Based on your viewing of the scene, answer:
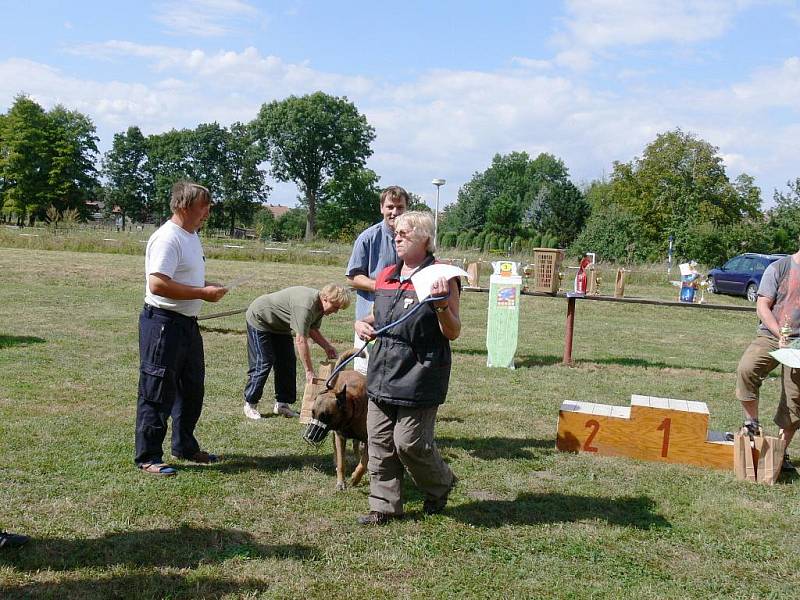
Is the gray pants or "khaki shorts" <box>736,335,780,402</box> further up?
"khaki shorts" <box>736,335,780,402</box>

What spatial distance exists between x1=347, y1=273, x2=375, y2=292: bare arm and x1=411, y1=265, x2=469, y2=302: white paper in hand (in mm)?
1433

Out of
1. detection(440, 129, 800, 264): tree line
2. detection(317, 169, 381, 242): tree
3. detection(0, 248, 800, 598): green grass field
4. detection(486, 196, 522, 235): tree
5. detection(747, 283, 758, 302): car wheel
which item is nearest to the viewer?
detection(0, 248, 800, 598): green grass field

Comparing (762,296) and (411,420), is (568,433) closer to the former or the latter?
(762,296)

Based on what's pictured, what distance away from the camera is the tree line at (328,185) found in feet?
146

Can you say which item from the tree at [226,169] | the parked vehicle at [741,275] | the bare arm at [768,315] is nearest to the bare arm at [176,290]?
the bare arm at [768,315]

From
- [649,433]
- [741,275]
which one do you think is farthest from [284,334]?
[741,275]

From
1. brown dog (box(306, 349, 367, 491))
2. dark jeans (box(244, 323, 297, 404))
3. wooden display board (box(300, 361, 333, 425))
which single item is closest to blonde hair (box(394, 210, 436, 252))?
brown dog (box(306, 349, 367, 491))

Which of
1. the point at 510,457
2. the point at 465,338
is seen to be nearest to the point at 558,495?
the point at 510,457

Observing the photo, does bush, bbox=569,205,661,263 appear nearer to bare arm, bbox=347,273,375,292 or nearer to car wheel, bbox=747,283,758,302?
car wheel, bbox=747,283,758,302

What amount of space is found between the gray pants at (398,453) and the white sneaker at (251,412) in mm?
2510

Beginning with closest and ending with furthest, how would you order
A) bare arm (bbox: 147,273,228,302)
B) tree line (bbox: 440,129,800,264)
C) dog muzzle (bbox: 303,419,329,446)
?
dog muzzle (bbox: 303,419,329,446) < bare arm (bbox: 147,273,228,302) < tree line (bbox: 440,129,800,264)

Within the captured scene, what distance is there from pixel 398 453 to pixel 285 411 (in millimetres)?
2727

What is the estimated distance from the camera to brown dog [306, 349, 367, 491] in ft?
14.4

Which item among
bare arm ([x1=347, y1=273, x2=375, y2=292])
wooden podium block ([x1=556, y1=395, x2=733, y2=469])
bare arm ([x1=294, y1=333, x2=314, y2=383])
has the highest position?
bare arm ([x1=347, y1=273, x2=375, y2=292])
